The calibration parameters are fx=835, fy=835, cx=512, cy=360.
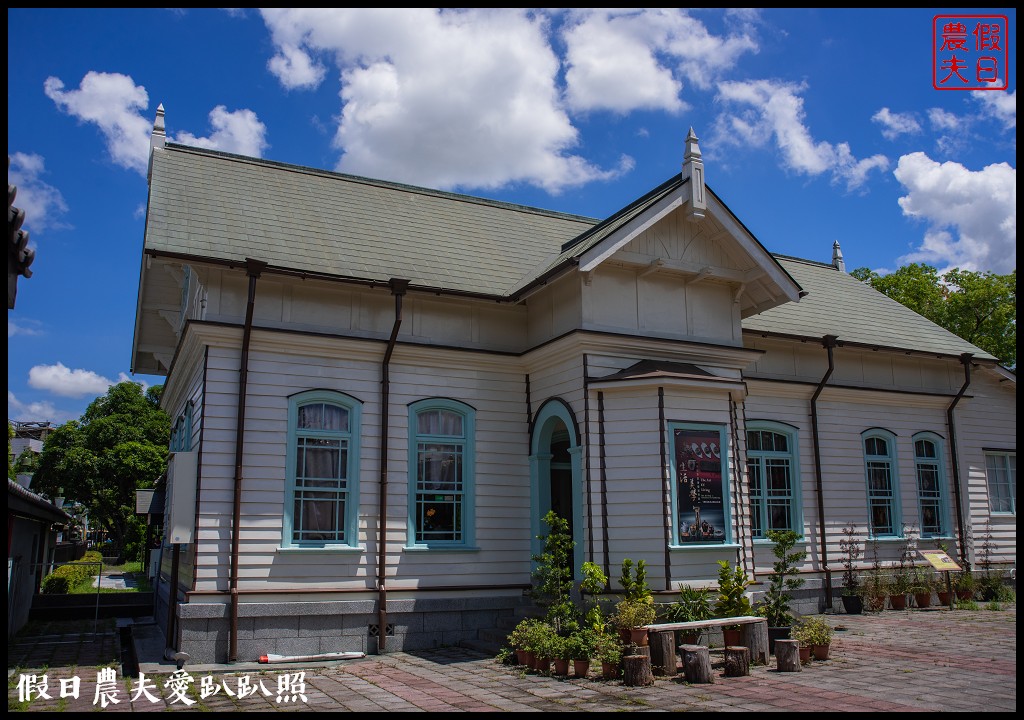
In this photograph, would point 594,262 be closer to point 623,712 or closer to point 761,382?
point 761,382

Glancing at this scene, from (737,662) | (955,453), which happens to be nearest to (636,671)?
(737,662)

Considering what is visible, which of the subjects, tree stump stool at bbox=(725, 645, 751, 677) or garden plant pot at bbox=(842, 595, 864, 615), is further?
garden plant pot at bbox=(842, 595, 864, 615)

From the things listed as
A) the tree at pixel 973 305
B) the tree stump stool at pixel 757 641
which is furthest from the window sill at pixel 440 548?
the tree at pixel 973 305

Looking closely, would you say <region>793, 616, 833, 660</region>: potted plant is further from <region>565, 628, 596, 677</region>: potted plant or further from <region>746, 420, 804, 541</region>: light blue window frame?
<region>746, 420, 804, 541</region>: light blue window frame

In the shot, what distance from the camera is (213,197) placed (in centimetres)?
1473

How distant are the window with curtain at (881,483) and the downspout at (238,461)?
12857 mm

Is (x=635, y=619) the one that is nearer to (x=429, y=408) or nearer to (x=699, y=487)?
(x=699, y=487)

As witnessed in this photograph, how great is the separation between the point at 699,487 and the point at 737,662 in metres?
3.35

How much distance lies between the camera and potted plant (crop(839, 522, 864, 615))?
1633 centimetres

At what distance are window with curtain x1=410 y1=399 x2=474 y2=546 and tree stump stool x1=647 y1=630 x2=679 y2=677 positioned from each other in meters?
4.20

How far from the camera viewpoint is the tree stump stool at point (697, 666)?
385 inches

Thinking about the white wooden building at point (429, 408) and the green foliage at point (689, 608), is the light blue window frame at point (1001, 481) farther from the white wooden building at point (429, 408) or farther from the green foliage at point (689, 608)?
the green foliage at point (689, 608)

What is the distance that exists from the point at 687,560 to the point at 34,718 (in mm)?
8618

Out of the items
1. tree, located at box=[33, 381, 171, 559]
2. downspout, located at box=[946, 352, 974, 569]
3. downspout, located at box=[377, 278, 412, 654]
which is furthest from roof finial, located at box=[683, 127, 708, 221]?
tree, located at box=[33, 381, 171, 559]
